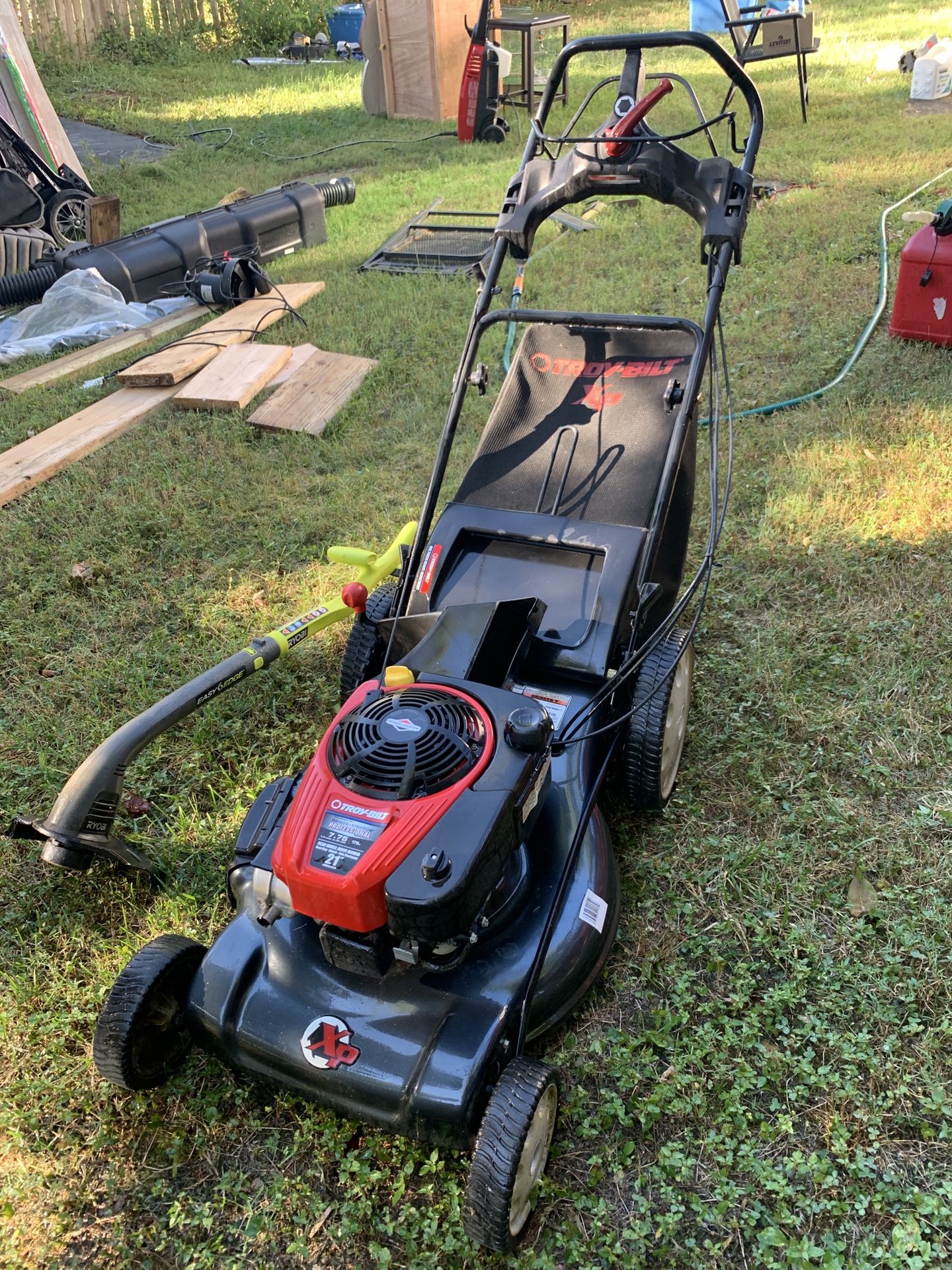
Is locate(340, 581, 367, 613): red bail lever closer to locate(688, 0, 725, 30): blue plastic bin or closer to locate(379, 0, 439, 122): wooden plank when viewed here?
locate(379, 0, 439, 122): wooden plank

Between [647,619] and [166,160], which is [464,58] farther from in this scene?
[647,619]

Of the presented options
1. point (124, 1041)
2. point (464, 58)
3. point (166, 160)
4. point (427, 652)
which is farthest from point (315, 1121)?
point (464, 58)

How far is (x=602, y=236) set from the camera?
702cm

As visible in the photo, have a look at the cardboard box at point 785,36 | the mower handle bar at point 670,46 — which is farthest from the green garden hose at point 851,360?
the cardboard box at point 785,36

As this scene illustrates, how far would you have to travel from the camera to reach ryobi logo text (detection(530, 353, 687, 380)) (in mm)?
3078

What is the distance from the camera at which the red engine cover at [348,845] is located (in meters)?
1.82

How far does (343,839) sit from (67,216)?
7.11m

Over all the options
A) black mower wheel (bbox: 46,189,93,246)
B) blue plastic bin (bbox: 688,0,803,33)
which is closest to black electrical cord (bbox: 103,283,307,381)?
black mower wheel (bbox: 46,189,93,246)

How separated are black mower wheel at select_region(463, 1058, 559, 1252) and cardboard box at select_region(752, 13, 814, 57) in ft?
30.6

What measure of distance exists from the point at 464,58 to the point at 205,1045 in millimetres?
11506

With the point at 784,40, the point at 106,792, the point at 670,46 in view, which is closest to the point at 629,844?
the point at 106,792

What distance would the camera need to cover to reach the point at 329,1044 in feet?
6.28

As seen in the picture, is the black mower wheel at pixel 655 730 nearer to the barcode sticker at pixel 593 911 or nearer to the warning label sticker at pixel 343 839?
the barcode sticker at pixel 593 911

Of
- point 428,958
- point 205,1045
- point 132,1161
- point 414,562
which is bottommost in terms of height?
point 132,1161
